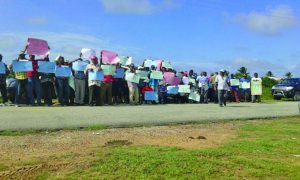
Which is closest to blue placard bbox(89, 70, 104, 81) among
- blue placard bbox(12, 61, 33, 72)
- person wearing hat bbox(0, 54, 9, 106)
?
blue placard bbox(12, 61, 33, 72)

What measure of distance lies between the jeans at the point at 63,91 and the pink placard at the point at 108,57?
2.93 meters

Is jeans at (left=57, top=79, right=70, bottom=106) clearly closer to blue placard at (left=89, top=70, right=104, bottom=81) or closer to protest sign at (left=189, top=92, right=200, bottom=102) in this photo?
blue placard at (left=89, top=70, right=104, bottom=81)

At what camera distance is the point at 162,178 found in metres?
8.14

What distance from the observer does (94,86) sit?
2169 cm

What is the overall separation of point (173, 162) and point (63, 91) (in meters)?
13.1

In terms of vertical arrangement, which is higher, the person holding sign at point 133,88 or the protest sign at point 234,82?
the protest sign at point 234,82

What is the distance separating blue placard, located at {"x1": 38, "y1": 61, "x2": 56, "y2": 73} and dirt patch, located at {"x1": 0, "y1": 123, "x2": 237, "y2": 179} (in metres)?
7.86

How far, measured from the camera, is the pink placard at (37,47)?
824 inches

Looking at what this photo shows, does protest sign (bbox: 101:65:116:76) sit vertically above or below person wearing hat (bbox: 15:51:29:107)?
above

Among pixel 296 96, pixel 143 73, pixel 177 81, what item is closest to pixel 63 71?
pixel 143 73

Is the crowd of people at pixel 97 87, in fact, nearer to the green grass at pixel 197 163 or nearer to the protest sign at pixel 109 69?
the protest sign at pixel 109 69

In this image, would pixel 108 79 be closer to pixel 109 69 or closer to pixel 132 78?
pixel 109 69

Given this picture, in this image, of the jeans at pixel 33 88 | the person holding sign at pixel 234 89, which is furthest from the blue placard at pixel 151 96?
the person holding sign at pixel 234 89

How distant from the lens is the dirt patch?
8.50 metres
